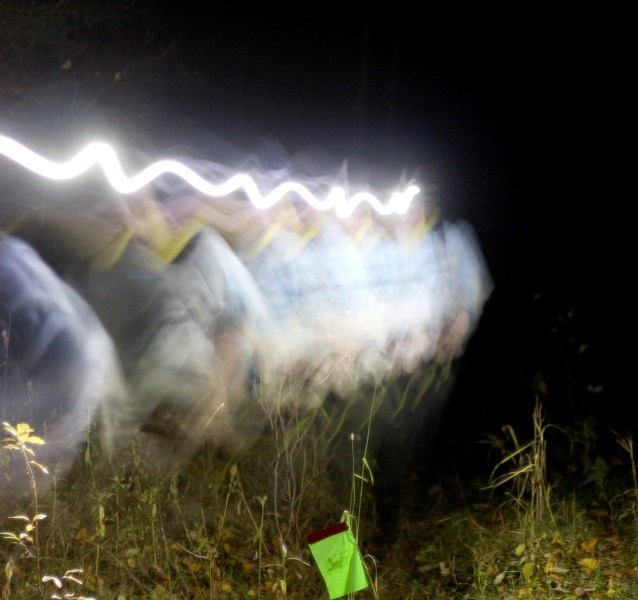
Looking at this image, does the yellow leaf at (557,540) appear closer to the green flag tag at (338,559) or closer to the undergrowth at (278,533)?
the undergrowth at (278,533)

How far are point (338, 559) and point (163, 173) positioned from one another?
2.32 meters

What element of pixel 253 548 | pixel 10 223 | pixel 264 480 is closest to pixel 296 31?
pixel 10 223

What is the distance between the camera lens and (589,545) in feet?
14.3

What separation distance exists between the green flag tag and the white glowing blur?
181 centimetres

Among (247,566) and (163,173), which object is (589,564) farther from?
(163,173)

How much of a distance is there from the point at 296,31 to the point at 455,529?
250 inches

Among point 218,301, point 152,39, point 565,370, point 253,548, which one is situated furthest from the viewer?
point 152,39

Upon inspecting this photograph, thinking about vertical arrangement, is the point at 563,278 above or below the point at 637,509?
above

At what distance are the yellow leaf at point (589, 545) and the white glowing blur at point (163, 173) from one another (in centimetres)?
259

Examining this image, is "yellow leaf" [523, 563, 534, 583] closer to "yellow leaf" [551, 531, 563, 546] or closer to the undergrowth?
the undergrowth

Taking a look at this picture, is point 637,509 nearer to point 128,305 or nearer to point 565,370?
point 565,370

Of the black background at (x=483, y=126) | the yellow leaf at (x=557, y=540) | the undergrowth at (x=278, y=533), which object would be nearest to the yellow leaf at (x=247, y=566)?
the undergrowth at (x=278, y=533)

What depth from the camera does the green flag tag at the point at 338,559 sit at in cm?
304

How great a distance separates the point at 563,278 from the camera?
299 inches
